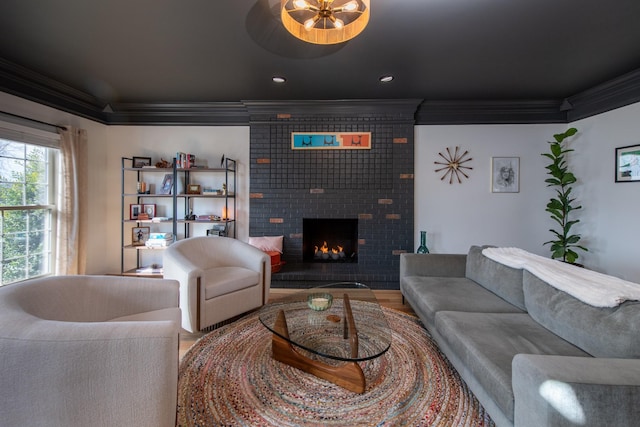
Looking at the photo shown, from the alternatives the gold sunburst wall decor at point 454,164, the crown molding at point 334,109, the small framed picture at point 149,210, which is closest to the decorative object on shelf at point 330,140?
the crown molding at point 334,109

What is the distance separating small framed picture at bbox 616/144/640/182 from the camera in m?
3.02

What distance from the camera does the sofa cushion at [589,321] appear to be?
1.21 meters

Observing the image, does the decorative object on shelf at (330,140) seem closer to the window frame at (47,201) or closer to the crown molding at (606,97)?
the crown molding at (606,97)

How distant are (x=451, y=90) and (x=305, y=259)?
297 cm

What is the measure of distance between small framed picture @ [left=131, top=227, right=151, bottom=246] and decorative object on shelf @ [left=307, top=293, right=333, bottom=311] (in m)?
3.01

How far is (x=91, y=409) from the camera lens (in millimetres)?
1062

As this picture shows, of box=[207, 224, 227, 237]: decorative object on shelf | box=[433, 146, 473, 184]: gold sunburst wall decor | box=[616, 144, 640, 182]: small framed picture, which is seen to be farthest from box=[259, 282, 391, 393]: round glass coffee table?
box=[616, 144, 640, 182]: small framed picture

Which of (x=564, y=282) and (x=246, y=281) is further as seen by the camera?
(x=246, y=281)

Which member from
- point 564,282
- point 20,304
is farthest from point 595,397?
point 20,304

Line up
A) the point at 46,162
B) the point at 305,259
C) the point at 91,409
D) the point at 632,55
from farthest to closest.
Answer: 1. the point at 305,259
2. the point at 46,162
3. the point at 632,55
4. the point at 91,409

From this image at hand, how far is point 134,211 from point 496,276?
14.8 feet

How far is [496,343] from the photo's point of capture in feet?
4.81

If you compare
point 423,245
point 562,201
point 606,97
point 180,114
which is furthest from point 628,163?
point 180,114

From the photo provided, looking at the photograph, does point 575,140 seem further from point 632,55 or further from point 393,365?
point 393,365
